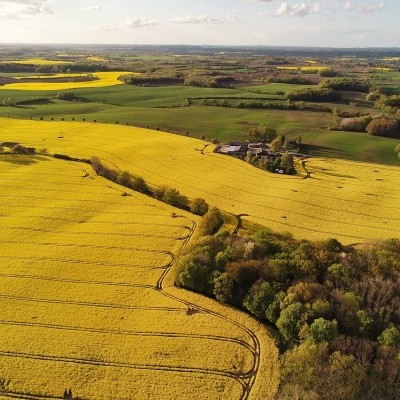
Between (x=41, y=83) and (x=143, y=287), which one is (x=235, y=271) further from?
(x=41, y=83)

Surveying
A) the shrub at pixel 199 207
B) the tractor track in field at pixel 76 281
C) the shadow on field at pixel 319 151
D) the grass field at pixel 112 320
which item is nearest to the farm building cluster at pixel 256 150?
the shadow on field at pixel 319 151

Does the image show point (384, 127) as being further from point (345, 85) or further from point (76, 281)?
point (76, 281)

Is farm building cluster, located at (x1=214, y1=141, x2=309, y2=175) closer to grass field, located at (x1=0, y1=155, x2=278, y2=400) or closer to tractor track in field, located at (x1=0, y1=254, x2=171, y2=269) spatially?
grass field, located at (x1=0, y1=155, x2=278, y2=400)

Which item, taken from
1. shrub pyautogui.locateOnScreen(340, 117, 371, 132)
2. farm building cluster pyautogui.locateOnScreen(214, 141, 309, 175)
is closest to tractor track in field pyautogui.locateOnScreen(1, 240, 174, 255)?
farm building cluster pyautogui.locateOnScreen(214, 141, 309, 175)

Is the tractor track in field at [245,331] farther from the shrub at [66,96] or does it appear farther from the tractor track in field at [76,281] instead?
the shrub at [66,96]

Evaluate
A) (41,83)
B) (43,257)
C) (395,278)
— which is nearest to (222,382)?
(395,278)

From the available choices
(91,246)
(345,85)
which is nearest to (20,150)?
(91,246)
